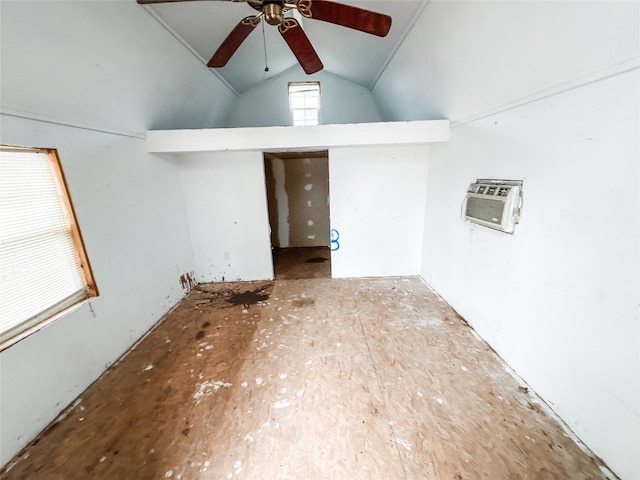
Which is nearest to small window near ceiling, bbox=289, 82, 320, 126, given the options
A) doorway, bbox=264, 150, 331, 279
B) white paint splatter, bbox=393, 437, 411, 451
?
doorway, bbox=264, 150, 331, 279

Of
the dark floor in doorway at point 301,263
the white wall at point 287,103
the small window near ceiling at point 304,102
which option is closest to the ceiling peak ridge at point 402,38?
the white wall at point 287,103

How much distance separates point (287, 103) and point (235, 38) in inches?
117

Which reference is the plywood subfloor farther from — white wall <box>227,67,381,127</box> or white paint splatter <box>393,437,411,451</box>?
white wall <box>227,67,381,127</box>

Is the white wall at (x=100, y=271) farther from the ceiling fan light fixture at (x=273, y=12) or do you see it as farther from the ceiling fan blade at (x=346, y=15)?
the ceiling fan blade at (x=346, y=15)

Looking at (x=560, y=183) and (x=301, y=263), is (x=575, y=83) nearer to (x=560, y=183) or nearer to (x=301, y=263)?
(x=560, y=183)

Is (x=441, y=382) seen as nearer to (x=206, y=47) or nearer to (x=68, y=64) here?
(x=68, y=64)

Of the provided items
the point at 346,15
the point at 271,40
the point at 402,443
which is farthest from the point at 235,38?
the point at 402,443

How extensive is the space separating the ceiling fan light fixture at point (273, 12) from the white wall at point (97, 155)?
1290 mm

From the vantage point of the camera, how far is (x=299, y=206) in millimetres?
5047

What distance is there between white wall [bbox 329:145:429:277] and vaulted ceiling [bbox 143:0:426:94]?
1.17m

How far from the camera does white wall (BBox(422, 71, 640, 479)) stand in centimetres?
113

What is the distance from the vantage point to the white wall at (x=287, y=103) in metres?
4.32

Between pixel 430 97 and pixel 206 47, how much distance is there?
2.48 m

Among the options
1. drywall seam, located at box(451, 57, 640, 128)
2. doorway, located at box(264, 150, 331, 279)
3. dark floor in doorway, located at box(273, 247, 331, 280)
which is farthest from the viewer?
doorway, located at box(264, 150, 331, 279)
